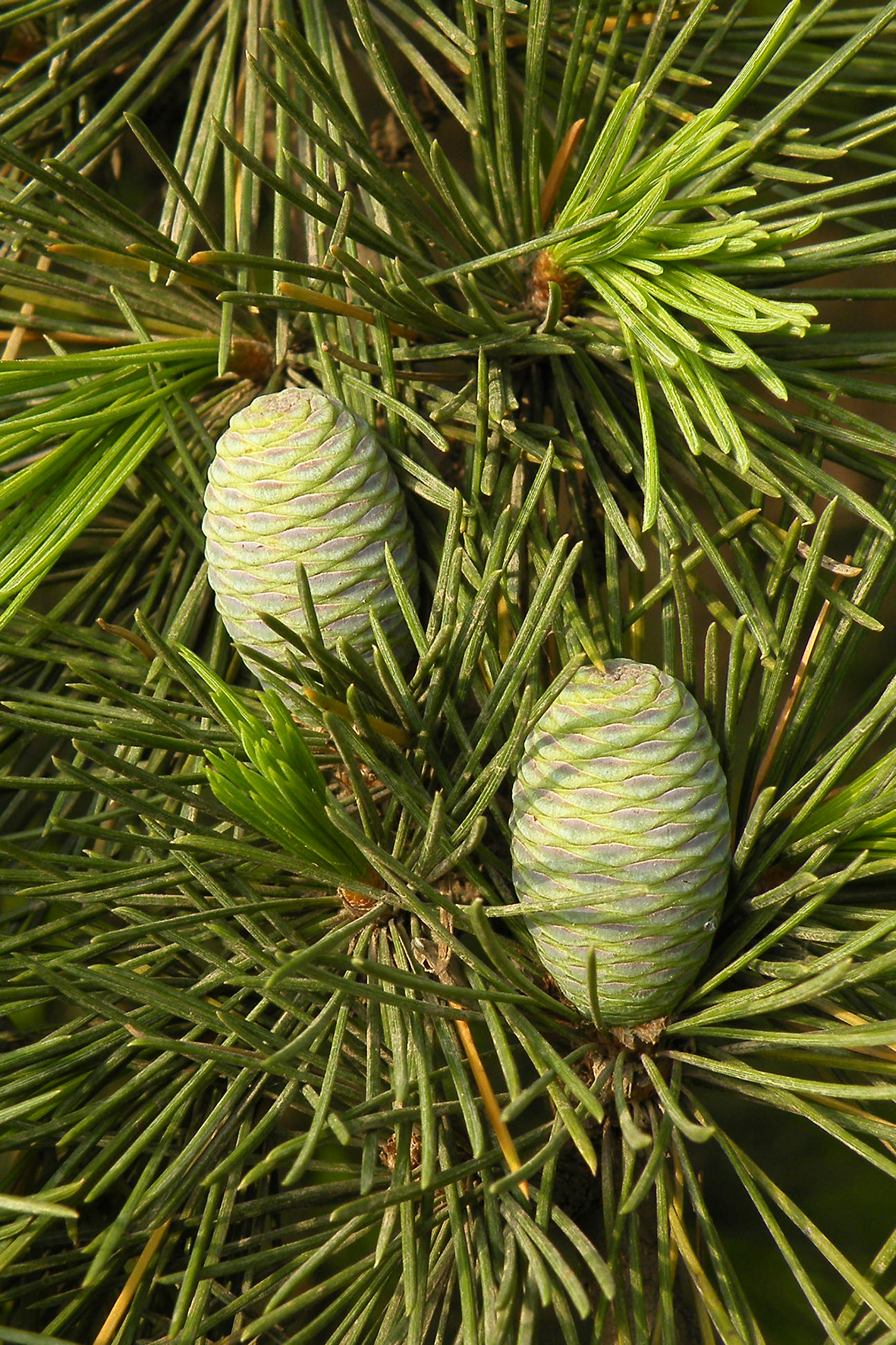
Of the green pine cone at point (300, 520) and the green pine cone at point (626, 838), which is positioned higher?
the green pine cone at point (300, 520)

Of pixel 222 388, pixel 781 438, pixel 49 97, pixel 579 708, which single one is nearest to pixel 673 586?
pixel 579 708

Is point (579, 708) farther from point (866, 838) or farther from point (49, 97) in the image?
point (49, 97)

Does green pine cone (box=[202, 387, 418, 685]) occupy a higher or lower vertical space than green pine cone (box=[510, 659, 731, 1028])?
higher
